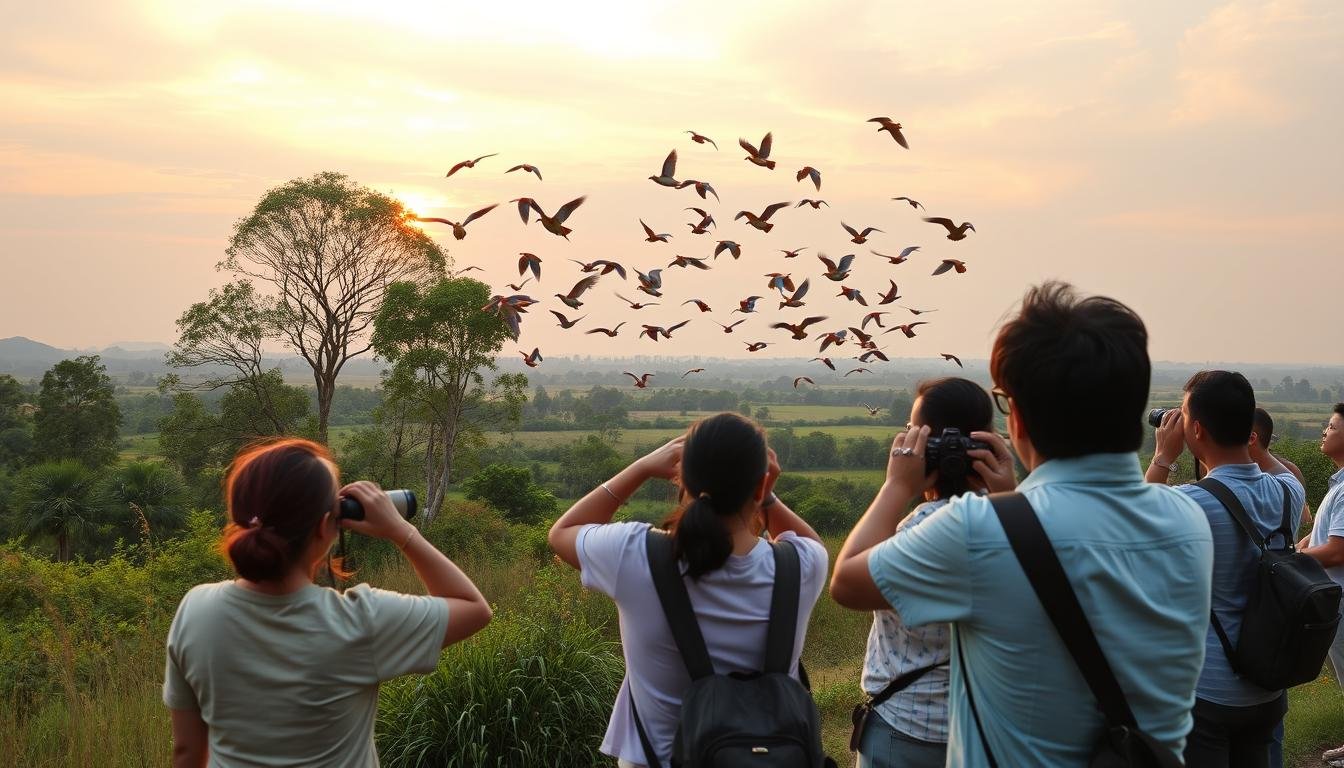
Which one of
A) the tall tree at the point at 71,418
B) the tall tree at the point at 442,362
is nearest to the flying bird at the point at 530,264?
the tall tree at the point at 442,362

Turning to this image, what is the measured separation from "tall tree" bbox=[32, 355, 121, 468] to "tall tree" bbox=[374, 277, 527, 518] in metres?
13.1

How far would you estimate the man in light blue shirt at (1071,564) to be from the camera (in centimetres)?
173

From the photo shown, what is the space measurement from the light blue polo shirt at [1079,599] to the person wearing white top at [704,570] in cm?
60

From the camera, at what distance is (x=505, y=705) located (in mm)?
5074

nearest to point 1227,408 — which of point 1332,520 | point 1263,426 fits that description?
point 1263,426

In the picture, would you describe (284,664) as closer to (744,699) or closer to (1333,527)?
(744,699)

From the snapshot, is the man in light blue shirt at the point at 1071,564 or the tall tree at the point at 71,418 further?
the tall tree at the point at 71,418

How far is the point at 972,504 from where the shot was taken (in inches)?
69.3

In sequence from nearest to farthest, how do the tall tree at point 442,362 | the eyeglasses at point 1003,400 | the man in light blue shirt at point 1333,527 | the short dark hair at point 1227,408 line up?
1. the eyeglasses at point 1003,400
2. the short dark hair at point 1227,408
3. the man in light blue shirt at point 1333,527
4. the tall tree at point 442,362

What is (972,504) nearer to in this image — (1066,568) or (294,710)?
(1066,568)

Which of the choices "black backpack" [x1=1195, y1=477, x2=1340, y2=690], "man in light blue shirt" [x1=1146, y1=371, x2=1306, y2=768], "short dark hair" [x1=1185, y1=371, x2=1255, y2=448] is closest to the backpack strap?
"man in light blue shirt" [x1=1146, y1=371, x2=1306, y2=768]

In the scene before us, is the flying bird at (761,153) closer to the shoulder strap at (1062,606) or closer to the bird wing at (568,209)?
the bird wing at (568,209)

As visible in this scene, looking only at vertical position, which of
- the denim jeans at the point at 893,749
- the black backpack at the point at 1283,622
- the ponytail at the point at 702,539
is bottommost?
the denim jeans at the point at 893,749

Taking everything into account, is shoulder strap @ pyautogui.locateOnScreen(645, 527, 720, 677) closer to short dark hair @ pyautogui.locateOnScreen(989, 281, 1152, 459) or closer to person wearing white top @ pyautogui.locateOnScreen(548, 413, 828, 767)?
person wearing white top @ pyautogui.locateOnScreen(548, 413, 828, 767)
